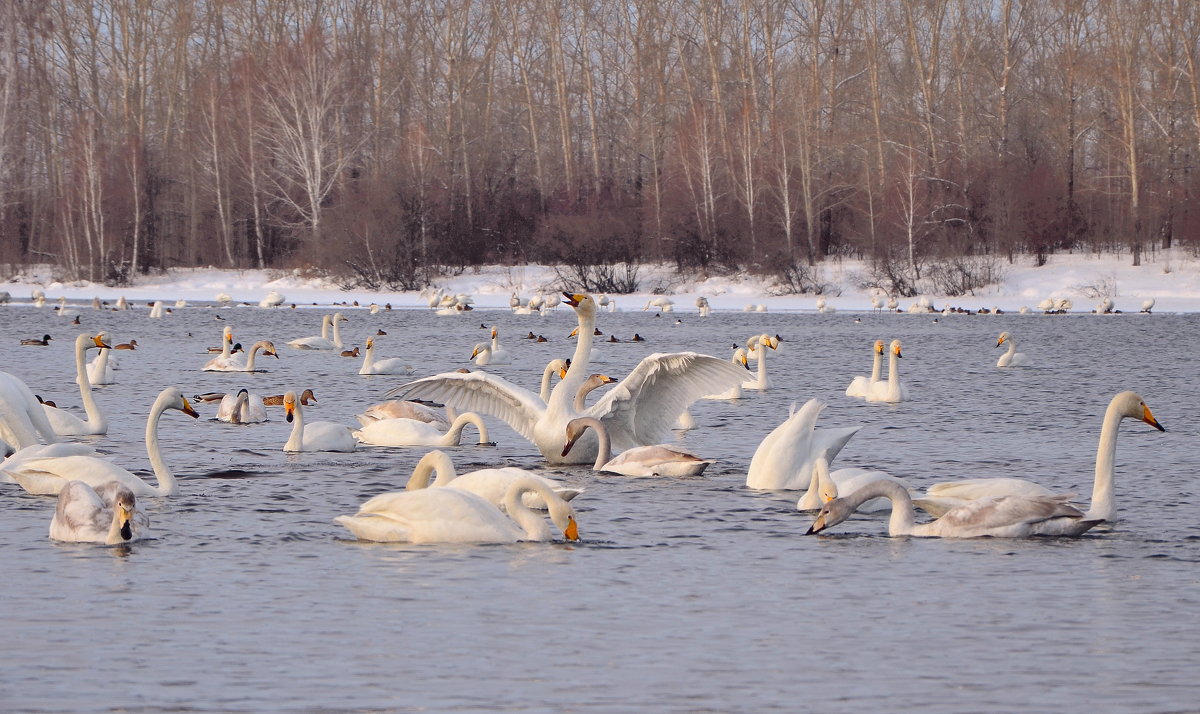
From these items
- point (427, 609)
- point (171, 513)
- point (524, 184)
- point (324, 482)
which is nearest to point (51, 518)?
point (171, 513)

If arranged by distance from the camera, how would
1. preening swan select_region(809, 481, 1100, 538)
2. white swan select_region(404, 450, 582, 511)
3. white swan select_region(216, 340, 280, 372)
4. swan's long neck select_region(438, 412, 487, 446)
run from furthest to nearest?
white swan select_region(216, 340, 280, 372) < swan's long neck select_region(438, 412, 487, 446) < white swan select_region(404, 450, 582, 511) < preening swan select_region(809, 481, 1100, 538)

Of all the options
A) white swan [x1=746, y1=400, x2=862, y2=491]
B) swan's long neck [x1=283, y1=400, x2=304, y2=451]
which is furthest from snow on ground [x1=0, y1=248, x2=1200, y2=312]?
white swan [x1=746, y1=400, x2=862, y2=491]

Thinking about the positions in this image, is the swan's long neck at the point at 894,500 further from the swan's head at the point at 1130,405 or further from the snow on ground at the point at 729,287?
the snow on ground at the point at 729,287

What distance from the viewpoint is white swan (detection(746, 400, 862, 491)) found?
1099cm

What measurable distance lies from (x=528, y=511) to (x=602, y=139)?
54.9 m

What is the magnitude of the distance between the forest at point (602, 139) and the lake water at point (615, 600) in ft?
113

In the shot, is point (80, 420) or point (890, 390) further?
point (890, 390)

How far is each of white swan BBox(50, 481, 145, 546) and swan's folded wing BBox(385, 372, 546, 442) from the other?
381 centimetres

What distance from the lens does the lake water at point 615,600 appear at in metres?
5.90

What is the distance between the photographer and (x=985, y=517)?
29.8 feet

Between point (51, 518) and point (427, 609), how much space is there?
3527 mm

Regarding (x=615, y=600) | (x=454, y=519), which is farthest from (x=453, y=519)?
(x=615, y=600)

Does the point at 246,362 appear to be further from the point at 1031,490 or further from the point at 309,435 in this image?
the point at 1031,490

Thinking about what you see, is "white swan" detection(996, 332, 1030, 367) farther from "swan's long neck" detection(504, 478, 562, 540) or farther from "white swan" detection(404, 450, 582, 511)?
"swan's long neck" detection(504, 478, 562, 540)
